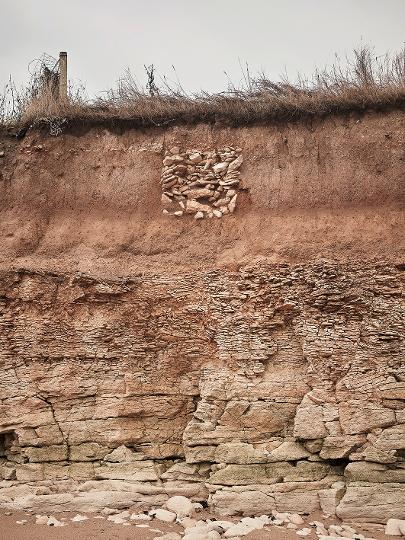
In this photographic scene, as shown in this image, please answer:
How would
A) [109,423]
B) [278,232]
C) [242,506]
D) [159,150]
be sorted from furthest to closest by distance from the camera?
[159,150]
[278,232]
[109,423]
[242,506]

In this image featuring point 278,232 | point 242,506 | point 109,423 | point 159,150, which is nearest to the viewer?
point 242,506

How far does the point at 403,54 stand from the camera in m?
10.7

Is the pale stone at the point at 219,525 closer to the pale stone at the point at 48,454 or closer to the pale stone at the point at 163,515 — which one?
the pale stone at the point at 163,515

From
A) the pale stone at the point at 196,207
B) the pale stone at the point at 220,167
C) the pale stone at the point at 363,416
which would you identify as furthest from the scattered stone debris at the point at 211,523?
the pale stone at the point at 220,167

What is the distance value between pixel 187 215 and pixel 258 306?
6.44ft

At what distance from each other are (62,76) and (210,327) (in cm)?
507

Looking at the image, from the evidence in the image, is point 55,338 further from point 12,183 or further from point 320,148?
point 320,148

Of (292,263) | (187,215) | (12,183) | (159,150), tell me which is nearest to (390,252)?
(292,263)

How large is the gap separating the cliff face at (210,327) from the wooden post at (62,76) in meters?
0.80

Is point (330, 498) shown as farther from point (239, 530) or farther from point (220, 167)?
point (220, 167)

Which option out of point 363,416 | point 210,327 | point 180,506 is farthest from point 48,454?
point 363,416

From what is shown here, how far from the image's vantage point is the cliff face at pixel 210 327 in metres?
8.92

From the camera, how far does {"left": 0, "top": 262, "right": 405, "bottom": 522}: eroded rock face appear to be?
28.9 feet

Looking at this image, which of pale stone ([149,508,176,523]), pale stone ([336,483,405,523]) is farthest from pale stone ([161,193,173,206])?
pale stone ([336,483,405,523])
